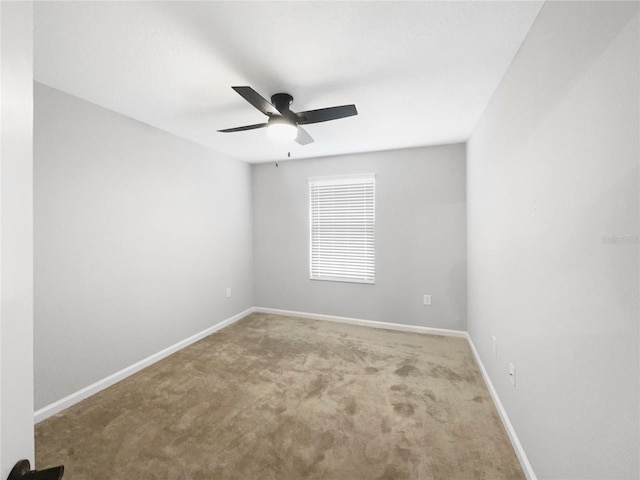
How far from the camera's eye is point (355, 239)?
4.06 metres

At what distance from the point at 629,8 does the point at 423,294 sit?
3.23 meters

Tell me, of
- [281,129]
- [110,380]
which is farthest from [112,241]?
[281,129]

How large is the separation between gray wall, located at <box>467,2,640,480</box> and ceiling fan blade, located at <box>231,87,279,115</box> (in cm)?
154

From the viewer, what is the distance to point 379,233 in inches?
153

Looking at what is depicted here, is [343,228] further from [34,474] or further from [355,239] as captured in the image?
[34,474]

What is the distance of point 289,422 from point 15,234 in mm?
1995

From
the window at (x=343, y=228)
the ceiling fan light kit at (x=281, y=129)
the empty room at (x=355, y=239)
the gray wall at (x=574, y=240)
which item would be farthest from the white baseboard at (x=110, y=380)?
the gray wall at (x=574, y=240)

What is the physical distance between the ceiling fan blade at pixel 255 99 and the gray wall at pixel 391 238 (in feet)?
7.15

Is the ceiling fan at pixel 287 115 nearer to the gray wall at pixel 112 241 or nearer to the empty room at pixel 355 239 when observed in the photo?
the empty room at pixel 355 239

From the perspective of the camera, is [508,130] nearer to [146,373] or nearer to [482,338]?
[482,338]

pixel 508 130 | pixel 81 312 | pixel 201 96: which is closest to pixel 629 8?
A: pixel 508 130

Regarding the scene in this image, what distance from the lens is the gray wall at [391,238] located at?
3.55 metres

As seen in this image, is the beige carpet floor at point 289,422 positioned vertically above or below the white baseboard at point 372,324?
below

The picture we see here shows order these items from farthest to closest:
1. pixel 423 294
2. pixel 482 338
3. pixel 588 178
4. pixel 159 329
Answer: pixel 423 294
pixel 159 329
pixel 482 338
pixel 588 178
